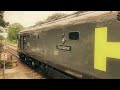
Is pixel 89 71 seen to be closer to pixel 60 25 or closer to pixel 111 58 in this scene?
pixel 111 58

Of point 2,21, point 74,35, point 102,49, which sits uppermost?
point 2,21

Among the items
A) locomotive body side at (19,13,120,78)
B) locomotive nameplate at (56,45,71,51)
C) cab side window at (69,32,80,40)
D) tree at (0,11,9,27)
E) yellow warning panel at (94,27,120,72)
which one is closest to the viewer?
yellow warning panel at (94,27,120,72)

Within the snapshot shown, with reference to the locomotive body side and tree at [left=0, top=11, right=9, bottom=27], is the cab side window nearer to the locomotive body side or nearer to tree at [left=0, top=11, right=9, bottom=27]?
the locomotive body side

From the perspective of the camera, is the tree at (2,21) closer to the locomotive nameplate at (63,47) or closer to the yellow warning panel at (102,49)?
the locomotive nameplate at (63,47)

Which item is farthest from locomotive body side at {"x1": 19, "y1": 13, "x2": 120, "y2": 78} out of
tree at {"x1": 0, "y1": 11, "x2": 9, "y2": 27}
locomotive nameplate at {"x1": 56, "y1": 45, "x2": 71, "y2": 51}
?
tree at {"x1": 0, "y1": 11, "x2": 9, "y2": 27}

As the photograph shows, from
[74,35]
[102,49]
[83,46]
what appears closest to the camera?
[102,49]

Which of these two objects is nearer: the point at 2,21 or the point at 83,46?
the point at 83,46

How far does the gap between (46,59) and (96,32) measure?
517 centimetres

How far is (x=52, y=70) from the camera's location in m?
10.0

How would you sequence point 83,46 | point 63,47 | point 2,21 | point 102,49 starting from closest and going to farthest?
point 102,49, point 83,46, point 63,47, point 2,21

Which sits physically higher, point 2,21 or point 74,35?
point 2,21

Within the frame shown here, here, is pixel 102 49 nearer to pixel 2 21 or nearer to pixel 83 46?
pixel 83 46

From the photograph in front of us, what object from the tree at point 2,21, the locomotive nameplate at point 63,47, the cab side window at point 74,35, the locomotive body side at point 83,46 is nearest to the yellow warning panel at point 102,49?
the locomotive body side at point 83,46

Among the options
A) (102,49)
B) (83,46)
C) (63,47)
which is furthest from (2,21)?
(102,49)
